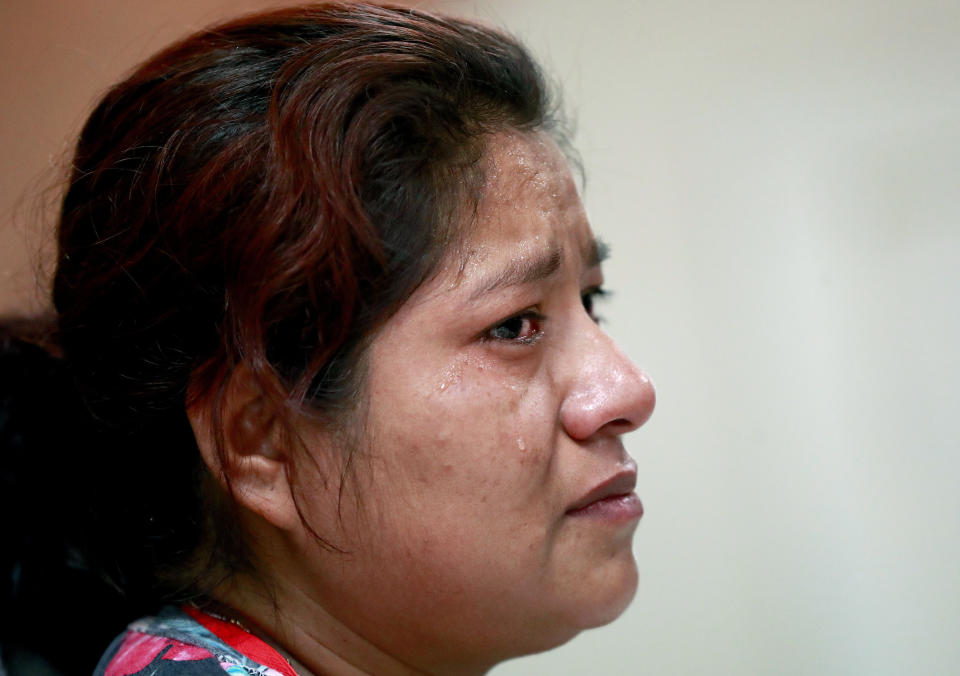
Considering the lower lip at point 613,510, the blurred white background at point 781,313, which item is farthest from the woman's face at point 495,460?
the blurred white background at point 781,313

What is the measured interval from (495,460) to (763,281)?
0.68 metres

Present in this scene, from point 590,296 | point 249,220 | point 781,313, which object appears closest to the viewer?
point 249,220

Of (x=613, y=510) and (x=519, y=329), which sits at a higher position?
(x=519, y=329)

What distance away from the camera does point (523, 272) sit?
73 cm

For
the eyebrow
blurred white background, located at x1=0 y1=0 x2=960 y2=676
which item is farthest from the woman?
blurred white background, located at x1=0 y1=0 x2=960 y2=676

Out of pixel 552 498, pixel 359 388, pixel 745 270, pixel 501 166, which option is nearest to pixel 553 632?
pixel 552 498

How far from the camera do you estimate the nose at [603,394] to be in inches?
28.9

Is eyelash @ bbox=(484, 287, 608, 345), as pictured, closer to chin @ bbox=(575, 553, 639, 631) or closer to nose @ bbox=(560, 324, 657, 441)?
nose @ bbox=(560, 324, 657, 441)

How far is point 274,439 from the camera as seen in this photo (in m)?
0.73

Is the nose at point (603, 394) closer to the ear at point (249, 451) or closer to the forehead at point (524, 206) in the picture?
the forehead at point (524, 206)

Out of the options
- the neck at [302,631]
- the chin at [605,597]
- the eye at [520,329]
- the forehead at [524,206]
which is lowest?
the neck at [302,631]

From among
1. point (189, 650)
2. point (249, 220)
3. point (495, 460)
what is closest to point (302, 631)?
point (189, 650)

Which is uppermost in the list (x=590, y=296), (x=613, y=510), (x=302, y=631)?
(x=590, y=296)

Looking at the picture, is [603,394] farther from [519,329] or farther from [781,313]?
[781,313]
